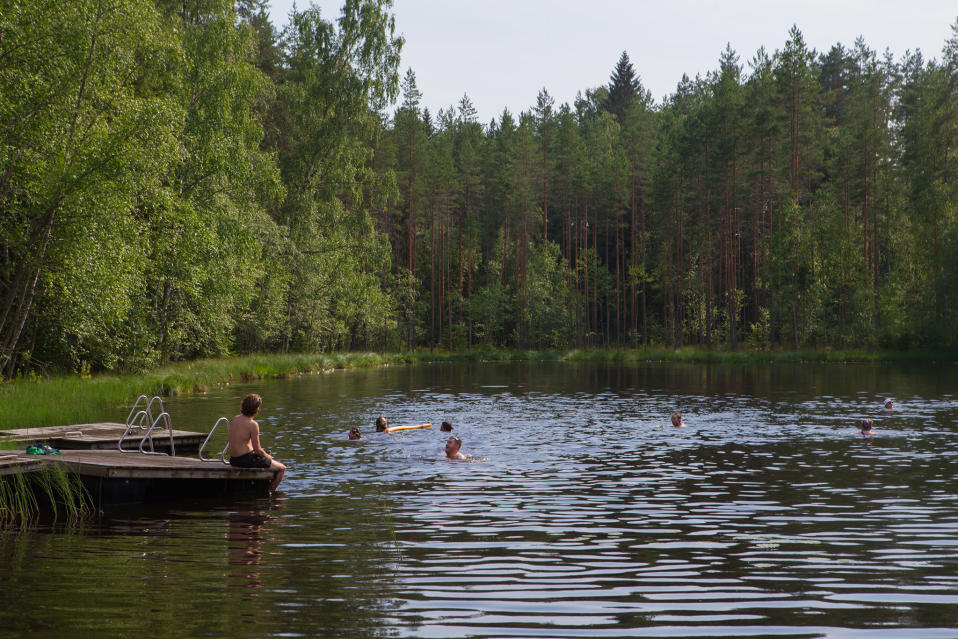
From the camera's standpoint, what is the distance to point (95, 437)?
60.4ft

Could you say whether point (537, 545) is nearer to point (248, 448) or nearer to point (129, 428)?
point (248, 448)

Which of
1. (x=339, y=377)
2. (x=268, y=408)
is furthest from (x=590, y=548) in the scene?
(x=339, y=377)

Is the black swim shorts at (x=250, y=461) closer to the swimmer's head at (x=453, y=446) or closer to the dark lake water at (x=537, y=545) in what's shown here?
the dark lake water at (x=537, y=545)

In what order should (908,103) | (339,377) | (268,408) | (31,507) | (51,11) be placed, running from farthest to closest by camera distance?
(908,103), (339,377), (268,408), (51,11), (31,507)

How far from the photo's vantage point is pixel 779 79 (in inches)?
2694

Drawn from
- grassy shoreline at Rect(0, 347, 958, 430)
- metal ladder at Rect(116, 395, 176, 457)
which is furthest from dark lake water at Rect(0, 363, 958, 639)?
grassy shoreline at Rect(0, 347, 958, 430)

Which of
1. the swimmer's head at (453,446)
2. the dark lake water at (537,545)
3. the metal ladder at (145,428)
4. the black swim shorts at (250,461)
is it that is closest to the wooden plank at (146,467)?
the black swim shorts at (250,461)

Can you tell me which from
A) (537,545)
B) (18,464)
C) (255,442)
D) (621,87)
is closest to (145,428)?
(255,442)

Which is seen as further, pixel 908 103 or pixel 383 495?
pixel 908 103

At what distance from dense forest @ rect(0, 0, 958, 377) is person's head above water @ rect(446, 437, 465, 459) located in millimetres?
12950

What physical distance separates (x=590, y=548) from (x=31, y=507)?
873cm

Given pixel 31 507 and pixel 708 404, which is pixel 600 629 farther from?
pixel 708 404

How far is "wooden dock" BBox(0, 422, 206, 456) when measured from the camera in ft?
58.4

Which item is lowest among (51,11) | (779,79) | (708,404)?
(708,404)
